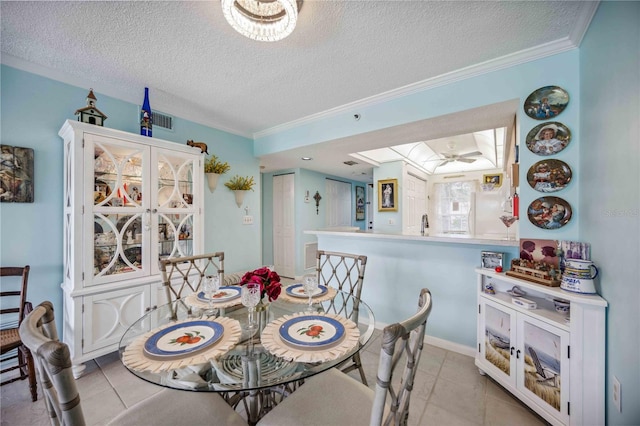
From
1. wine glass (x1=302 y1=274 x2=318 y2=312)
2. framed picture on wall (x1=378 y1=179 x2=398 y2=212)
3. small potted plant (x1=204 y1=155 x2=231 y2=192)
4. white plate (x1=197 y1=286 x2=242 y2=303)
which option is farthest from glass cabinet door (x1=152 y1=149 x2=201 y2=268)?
framed picture on wall (x1=378 y1=179 x2=398 y2=212)

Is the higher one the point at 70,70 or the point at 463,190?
the point at 70,70

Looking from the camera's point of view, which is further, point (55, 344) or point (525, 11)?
point (525, 11)

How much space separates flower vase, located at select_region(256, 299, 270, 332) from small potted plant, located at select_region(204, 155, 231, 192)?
2041 millimetres

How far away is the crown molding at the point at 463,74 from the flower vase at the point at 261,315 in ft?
7.03

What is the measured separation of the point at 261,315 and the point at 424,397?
1312 millimetres

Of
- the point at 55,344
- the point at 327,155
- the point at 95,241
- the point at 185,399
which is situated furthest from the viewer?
the point at 327,155

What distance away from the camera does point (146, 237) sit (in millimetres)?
2244

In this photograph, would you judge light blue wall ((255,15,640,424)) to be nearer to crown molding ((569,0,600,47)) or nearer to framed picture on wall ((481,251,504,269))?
crown molding ((569,0,600,47))

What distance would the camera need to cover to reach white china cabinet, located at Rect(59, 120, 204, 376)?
1884 millimetres

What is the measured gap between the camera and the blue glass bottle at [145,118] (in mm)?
2301

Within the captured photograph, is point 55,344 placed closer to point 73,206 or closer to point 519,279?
point 73,206

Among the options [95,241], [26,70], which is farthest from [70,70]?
[95,241]

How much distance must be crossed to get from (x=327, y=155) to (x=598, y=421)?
3378 millimetres

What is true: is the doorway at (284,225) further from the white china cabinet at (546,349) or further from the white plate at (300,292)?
the white china cabinet at (546,349)
